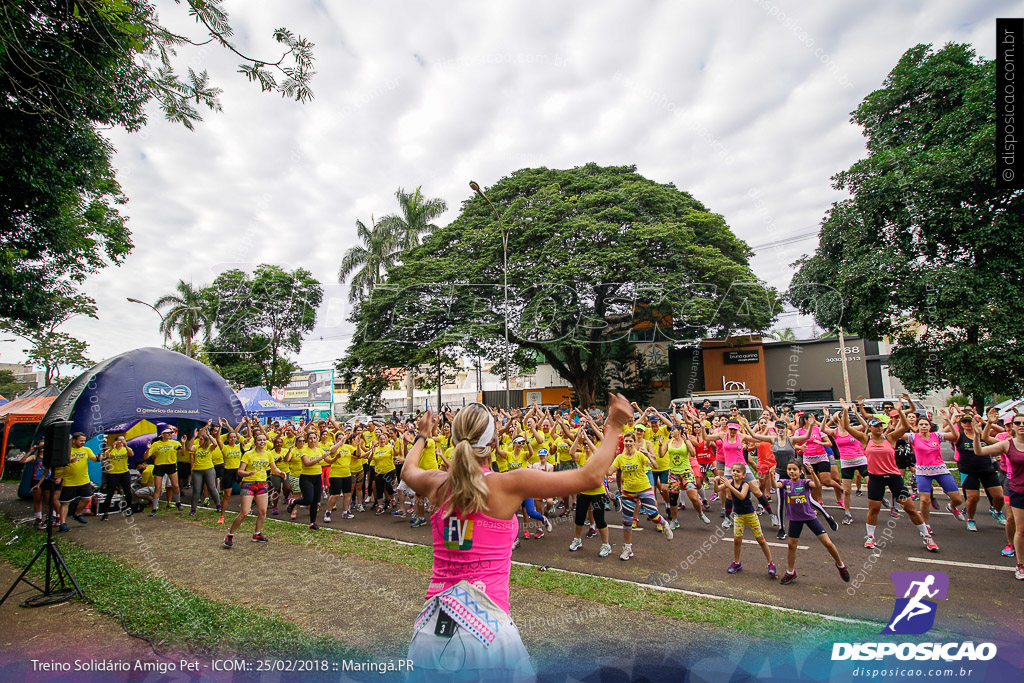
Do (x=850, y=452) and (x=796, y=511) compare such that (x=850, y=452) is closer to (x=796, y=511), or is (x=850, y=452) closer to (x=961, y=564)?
(x=961, y=564)

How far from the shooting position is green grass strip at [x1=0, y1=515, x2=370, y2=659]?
450 centimetres

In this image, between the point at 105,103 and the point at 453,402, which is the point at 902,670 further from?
the point at 453,402

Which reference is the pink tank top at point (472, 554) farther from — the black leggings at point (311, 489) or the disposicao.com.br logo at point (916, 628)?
the black leggings at point (311, 489)

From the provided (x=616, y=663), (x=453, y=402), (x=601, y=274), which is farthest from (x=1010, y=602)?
(x=453, y=402)

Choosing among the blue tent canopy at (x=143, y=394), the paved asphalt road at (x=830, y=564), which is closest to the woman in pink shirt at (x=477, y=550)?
the paved asphalt road at (x=830, y=564)

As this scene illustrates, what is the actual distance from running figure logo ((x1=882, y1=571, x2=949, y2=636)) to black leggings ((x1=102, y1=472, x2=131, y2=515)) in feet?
43.4

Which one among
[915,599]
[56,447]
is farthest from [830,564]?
[56,447]

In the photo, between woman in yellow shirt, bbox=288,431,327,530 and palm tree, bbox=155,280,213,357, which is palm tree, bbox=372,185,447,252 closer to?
palm tree, bbox=155,280,213,357

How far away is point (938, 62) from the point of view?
16.9 metres

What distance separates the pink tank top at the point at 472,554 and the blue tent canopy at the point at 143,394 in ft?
42.3

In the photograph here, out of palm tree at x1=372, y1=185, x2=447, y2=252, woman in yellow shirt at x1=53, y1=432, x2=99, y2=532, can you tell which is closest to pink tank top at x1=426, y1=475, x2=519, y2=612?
woman in yellow shirt at x1=53, y1=432, x2=99, y2=532

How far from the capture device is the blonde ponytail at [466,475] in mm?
2045

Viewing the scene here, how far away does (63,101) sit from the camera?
7.17 meters
